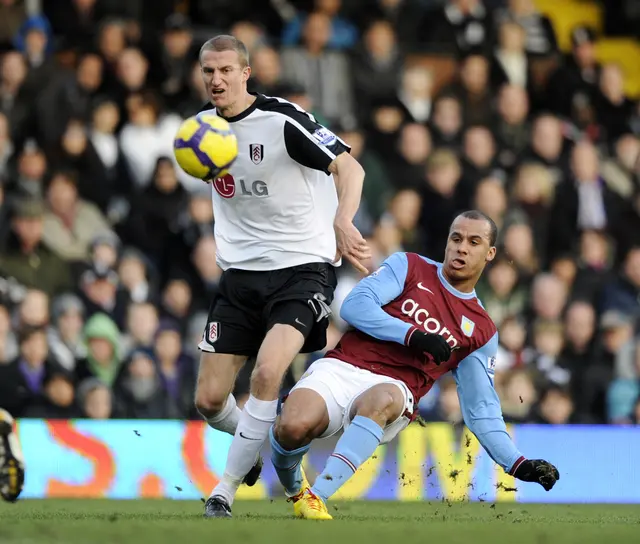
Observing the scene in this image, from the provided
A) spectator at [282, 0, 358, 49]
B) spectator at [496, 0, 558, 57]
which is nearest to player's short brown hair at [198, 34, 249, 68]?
spectator at [282, 0, 358, 49]

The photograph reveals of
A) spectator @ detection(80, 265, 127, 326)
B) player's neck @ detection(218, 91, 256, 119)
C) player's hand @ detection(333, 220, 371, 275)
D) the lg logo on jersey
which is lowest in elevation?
spectator @ detection(80, 265, 127, 326)

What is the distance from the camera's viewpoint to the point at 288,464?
25.0 ft

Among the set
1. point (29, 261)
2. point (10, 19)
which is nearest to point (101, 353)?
point (29, 261)

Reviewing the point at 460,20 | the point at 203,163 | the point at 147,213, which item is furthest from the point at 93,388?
the point at 460,20

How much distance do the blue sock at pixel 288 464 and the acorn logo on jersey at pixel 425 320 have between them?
2.99ft

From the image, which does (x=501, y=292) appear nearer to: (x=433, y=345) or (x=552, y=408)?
(x=552, y=408)

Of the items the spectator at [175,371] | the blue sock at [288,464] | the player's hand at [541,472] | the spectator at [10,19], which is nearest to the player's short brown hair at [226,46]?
the blue sock at [288,464]

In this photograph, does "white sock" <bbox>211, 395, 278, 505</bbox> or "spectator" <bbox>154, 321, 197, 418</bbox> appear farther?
"spectator" <bbox>154, 321, 197, 418</bbox>

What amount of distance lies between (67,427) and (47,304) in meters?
1.54

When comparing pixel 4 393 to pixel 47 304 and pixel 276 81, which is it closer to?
pixel 47 304

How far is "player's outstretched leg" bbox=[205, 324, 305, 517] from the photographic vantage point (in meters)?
7.12

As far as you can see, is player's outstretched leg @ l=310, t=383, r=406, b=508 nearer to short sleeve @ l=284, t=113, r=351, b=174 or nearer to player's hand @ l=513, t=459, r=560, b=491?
player's hand @ l=513, t=459, r=560, b=491

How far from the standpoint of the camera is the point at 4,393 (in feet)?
34.9

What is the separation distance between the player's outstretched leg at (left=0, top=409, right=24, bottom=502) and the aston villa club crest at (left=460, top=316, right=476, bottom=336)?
249cm
